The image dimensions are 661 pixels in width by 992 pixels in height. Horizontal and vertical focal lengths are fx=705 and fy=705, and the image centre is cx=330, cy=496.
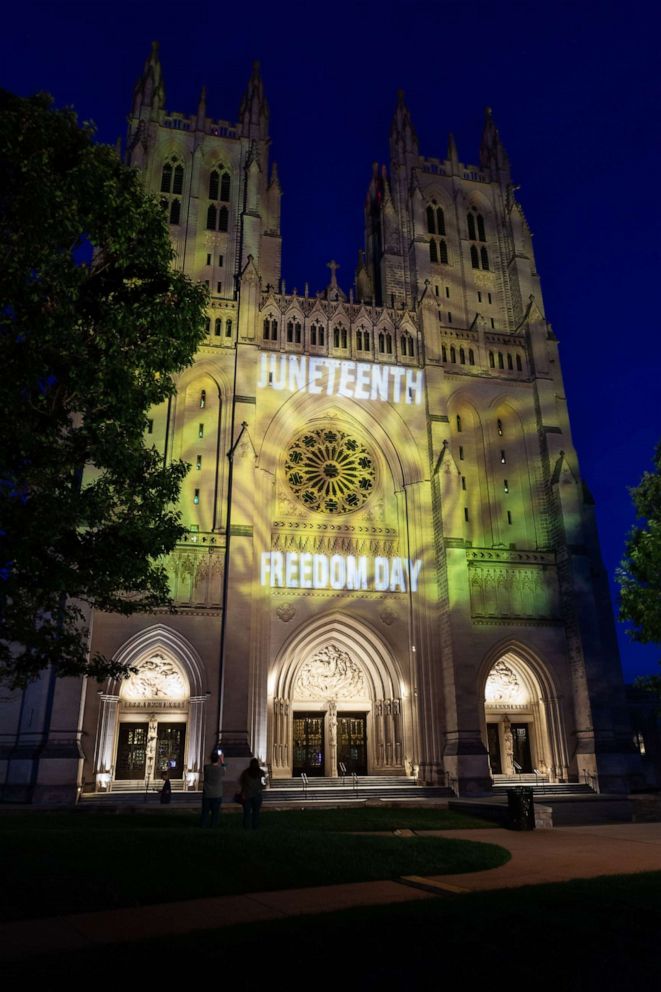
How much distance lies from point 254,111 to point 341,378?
19144 mm

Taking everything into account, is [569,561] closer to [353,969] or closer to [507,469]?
[507,469]

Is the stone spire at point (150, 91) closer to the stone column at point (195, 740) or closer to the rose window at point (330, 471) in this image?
the rose window at point (330, 471)

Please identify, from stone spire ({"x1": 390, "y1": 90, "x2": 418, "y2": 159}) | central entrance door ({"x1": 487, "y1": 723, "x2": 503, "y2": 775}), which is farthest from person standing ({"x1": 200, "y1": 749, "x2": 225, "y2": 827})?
stone spire ({"x1": 390, "y1": 90, "x2": 418, "y2": 159})

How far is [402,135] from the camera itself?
44250mm

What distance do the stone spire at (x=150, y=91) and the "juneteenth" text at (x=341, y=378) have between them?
17.5 meters

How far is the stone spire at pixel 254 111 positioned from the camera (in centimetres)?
4147

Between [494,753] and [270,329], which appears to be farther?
[270,329]

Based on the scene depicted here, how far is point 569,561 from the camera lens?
3284 cm

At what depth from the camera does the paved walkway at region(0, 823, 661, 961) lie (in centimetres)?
668

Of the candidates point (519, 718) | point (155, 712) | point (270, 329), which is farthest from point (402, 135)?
point (155, 712)

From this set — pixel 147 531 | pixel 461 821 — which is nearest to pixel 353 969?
pixel 147 531

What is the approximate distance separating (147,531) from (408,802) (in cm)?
1458

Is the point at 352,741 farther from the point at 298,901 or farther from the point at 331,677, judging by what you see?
the point at 298,901

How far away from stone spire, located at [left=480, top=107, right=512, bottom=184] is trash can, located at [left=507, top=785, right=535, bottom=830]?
3956cm
